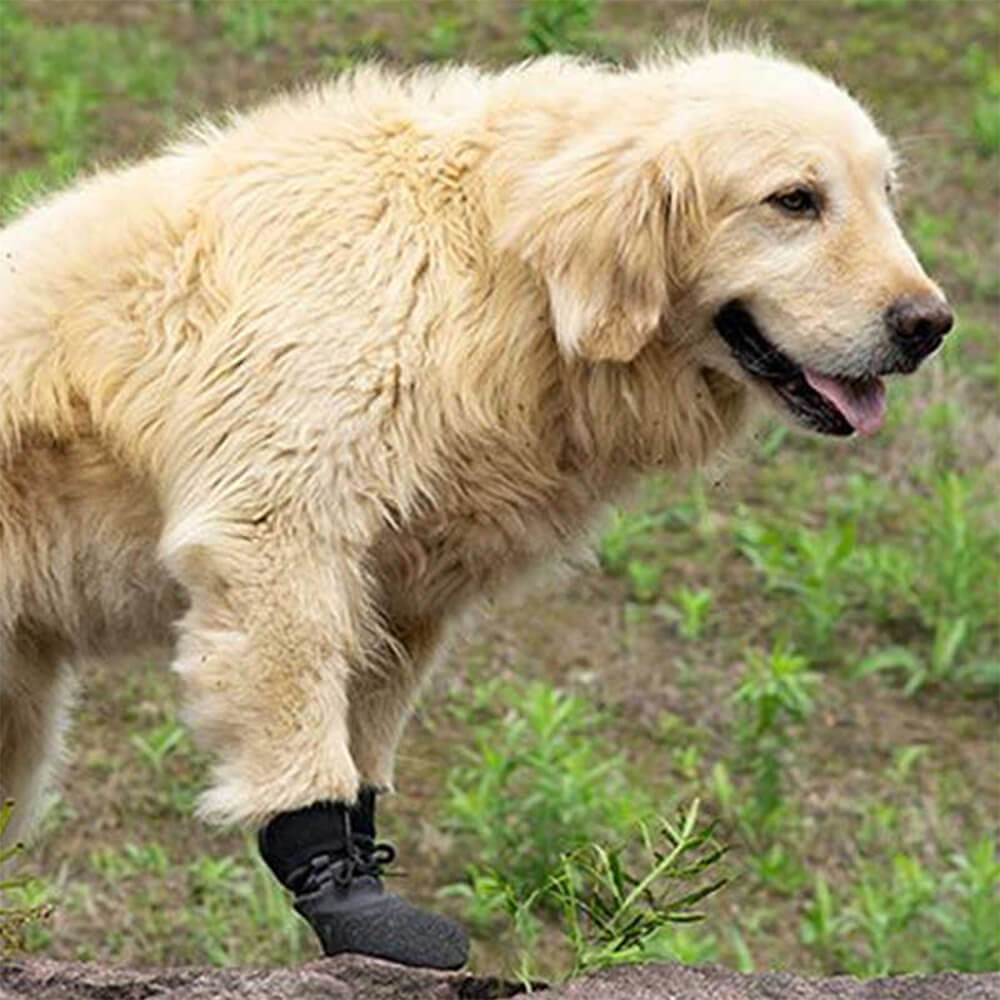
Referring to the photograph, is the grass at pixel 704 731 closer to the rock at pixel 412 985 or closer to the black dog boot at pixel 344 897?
the black dog boot at pixel 344 897

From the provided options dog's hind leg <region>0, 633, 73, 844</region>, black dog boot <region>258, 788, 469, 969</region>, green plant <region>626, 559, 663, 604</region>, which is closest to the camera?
black dog boot <region>258, 788, 469, 969</region>

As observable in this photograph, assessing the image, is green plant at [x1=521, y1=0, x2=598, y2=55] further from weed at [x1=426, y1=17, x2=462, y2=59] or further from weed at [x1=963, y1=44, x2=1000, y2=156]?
weed at [x1=963, y1=44, x2=1000, y2=156]

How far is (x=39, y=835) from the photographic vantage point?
7777mm

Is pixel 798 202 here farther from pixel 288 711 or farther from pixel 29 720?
pixel 29 720

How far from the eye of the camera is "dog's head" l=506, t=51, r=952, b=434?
512cm

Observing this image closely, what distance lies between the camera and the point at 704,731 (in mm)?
8617

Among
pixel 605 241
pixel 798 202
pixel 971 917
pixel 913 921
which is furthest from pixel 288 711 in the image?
pixel 913 921

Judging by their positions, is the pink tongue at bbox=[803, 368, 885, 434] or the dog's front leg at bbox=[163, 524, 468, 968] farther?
the pink tongue at bbox=[803, 368, 885, 434]

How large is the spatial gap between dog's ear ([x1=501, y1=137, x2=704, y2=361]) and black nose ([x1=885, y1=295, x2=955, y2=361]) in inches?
16.5

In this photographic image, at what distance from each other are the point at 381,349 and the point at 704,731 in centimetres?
370

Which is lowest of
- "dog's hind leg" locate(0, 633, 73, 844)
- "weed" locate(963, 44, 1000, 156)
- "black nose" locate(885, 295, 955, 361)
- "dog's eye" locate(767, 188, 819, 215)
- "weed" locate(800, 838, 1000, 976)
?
"weed" locate(800, 838, 1000, 976)

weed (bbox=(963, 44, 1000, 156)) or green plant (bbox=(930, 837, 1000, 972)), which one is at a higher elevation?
weed (bbox=(963, 44, 1000, 156))

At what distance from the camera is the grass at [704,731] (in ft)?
25.0

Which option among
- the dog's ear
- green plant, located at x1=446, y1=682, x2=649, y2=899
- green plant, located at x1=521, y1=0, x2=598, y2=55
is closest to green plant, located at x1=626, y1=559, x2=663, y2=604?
green plant, located at x1=446, y1=682, x2=649, y2=899
